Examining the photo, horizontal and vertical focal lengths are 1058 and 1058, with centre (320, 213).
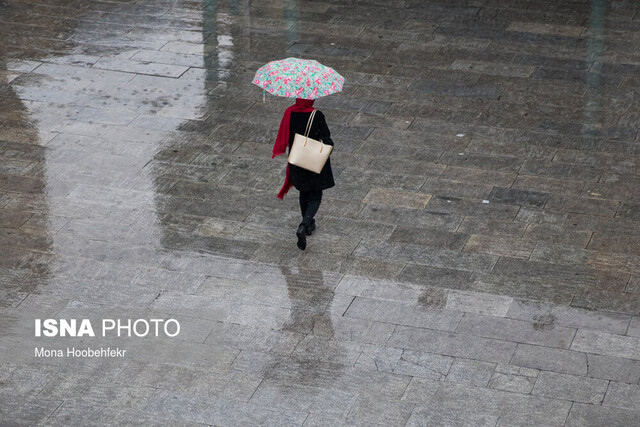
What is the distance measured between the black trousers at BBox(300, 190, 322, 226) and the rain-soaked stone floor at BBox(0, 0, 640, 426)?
0.26 m

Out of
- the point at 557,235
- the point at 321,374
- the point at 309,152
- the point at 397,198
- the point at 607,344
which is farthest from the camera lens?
the point at 397,198

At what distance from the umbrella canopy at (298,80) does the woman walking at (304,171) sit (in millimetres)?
185

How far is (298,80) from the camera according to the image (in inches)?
360

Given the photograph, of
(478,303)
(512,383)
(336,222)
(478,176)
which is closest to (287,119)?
(336,222)

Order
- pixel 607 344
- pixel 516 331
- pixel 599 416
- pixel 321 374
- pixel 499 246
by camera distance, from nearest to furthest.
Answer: pixel 599 416, pixel 321 374, pixel 607 344, pixel 516 331, pixel 499 246

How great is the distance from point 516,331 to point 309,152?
7.81 ft

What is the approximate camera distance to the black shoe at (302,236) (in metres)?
9.52

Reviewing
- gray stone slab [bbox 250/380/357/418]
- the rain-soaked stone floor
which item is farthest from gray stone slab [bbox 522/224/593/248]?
gray stone slab [bbox 250/380/357/418]

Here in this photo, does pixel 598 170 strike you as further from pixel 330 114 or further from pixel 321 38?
pixel 321 38

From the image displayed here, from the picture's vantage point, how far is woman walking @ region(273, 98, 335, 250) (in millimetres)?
9352

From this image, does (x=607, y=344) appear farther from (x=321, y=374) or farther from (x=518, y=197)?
(x=518, y=197)

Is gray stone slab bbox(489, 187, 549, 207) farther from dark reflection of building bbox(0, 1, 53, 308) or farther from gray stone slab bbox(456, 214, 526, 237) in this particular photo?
dark reflection of building bbox(0, 1, 53, 308)

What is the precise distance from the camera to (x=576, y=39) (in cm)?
1460

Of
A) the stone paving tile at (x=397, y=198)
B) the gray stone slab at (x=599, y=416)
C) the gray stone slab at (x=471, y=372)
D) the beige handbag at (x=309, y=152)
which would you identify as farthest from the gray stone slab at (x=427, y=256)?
the gray stone slab at (x=599, y=416)
